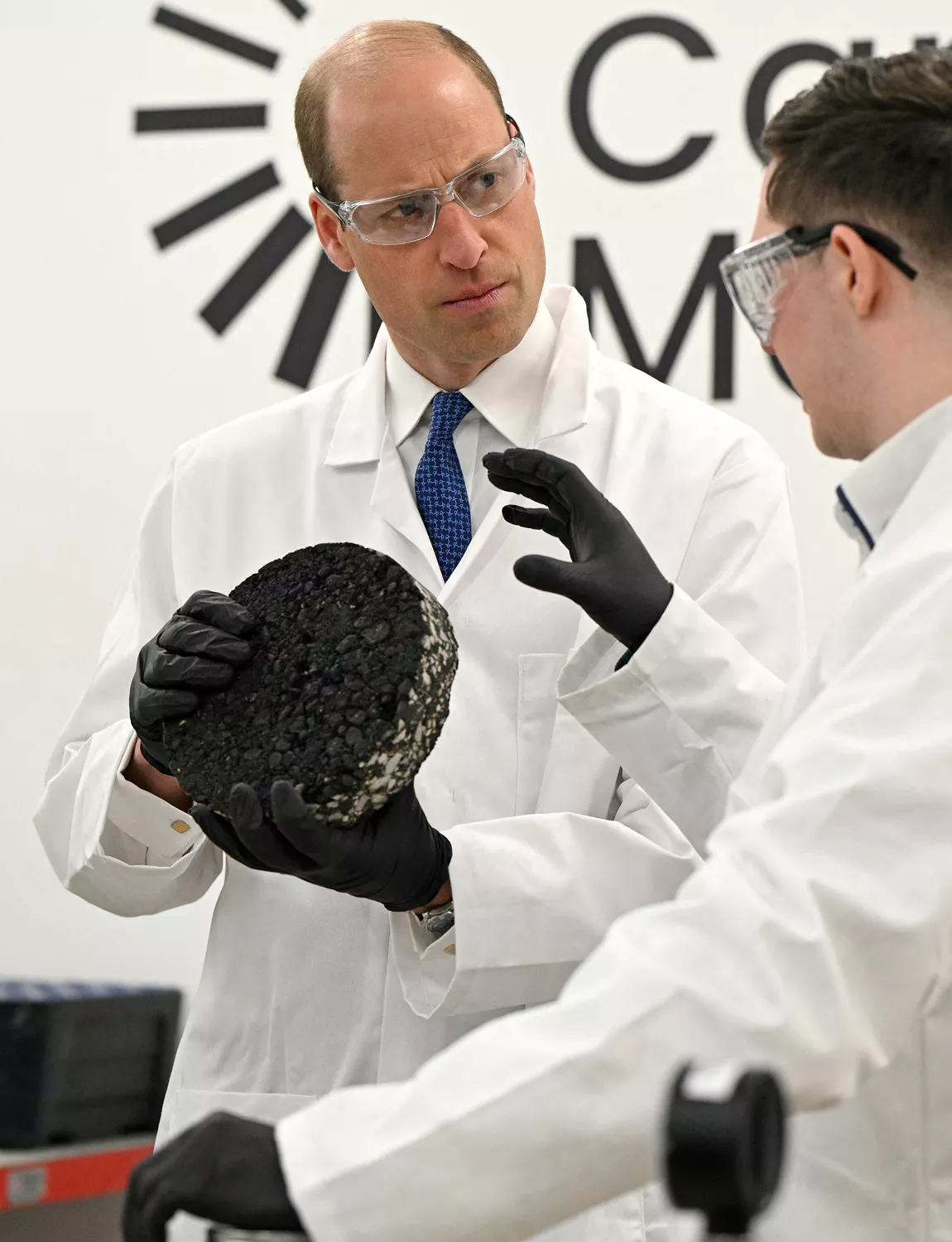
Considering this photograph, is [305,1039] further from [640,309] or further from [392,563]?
[640,309]

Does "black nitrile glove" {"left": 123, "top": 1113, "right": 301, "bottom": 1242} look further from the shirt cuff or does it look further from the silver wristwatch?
the shirt cuff

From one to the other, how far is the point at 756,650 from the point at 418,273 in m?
0.54

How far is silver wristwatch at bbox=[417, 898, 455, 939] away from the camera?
1312 mm

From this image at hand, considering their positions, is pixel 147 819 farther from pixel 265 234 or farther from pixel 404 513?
pixel 265 234

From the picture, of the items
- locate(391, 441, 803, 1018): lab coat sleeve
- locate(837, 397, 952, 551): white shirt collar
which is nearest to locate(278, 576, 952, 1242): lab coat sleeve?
locate(837, 397, 952, 551): white shirt collar

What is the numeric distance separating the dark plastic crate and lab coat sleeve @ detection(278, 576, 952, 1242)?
1585 millimetres

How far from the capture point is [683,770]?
4.16ft

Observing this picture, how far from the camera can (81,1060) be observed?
2.29 meters

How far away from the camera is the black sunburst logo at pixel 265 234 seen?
8.53ft

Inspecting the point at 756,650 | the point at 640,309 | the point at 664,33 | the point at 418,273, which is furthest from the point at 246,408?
the point at 756,650

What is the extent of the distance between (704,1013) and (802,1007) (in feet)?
0.18

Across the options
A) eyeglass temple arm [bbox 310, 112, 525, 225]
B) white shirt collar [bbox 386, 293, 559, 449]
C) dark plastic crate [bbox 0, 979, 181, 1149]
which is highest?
eyeglass temple arm [bbox 310, 112, 525, 225]

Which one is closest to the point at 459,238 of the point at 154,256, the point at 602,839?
the point at 602,839

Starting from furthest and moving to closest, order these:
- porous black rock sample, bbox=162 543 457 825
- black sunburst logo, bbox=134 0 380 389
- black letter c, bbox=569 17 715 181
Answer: black sunburst logo, bbox=134 0 380 389
black letter c, bbox=569 17 715 181
porous black rock sample, bbox=162 543 457 825
